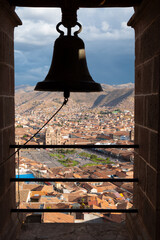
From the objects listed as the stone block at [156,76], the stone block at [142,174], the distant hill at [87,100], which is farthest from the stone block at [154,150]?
the distant hill at [87,100]

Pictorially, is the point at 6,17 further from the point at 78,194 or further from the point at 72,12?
the point at 78,194

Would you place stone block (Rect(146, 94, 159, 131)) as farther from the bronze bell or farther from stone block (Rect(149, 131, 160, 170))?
the bronze bell

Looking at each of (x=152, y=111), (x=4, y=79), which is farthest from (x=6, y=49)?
(x=152, y=111)

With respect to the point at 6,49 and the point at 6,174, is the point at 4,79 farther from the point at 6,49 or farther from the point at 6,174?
the point at 6,174

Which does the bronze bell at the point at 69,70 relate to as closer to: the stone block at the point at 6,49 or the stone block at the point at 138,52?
the stone block at the point at 6,49

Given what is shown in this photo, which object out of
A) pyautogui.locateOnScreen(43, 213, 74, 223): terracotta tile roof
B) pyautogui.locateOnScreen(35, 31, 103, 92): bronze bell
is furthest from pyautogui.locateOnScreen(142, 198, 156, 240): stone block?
pyautogui.locateOnScreen(43, 213, 74, 223): terracotta tile roof
